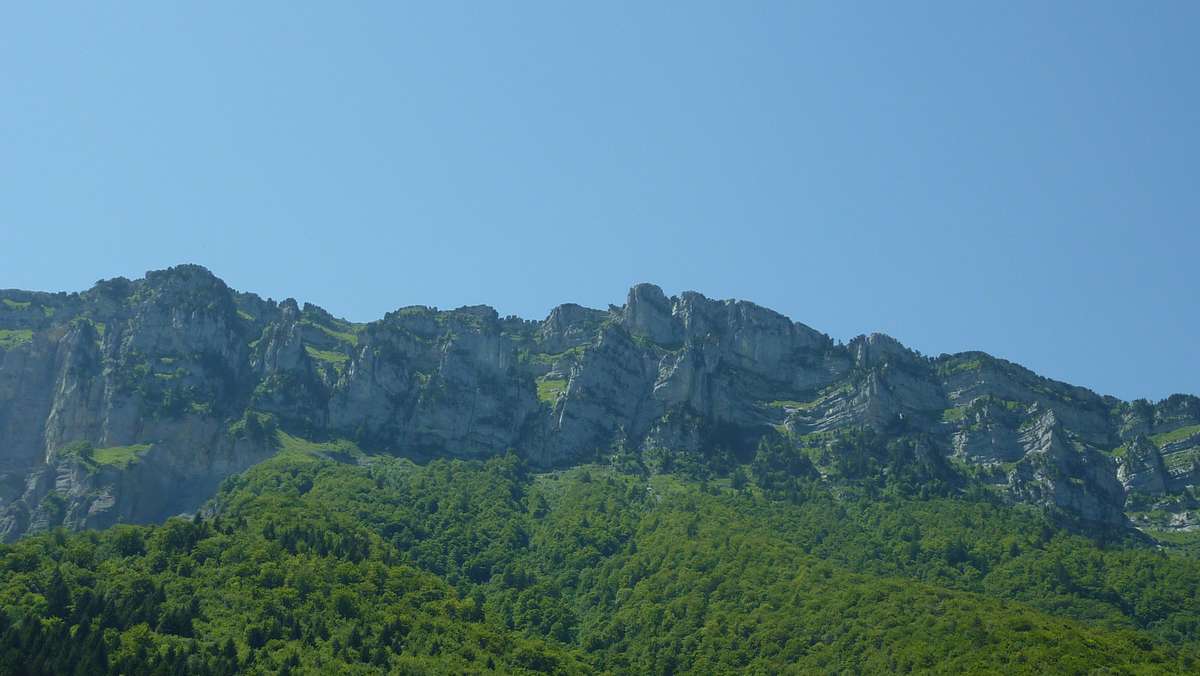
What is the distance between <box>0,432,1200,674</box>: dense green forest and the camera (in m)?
122

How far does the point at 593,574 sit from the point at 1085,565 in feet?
241

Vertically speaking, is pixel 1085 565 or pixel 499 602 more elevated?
pixel 1085 565

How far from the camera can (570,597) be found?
584 feet

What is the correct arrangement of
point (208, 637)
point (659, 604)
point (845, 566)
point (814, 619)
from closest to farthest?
point (208, 637)
point (814, 619)
point (659, 604)
point (845, 566)

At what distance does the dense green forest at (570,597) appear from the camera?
122438mm

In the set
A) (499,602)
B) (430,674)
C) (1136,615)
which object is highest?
(1136,615)

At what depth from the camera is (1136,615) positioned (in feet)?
565

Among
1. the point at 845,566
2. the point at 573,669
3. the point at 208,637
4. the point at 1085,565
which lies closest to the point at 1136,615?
the point at 1085,565

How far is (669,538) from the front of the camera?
186 m

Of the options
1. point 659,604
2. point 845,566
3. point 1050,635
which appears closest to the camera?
point 1050,635

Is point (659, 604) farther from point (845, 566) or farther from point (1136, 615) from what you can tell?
point (1136, 615)

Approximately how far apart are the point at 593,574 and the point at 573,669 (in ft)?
152

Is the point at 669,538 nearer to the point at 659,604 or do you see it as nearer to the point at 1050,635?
the point at 659,604

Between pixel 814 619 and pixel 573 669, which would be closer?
pixel 573 669
